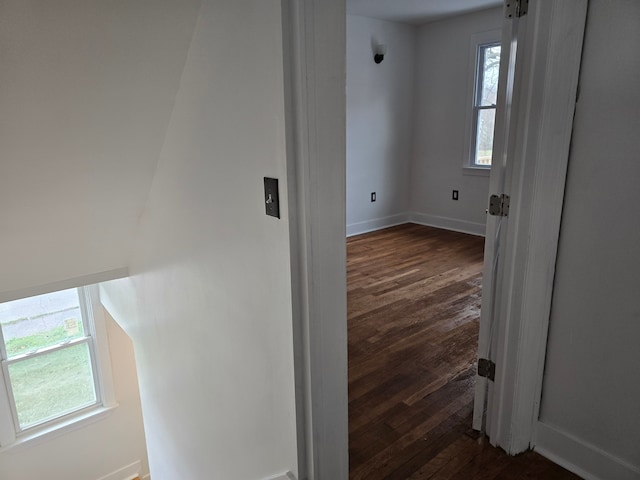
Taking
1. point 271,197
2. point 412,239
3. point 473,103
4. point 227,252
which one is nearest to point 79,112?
point 227,252

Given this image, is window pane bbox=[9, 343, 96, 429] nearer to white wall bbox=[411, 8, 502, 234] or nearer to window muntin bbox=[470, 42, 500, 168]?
white wall bbox=[411, 8, 502, 234]

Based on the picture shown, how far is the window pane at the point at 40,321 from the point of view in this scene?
4305mm

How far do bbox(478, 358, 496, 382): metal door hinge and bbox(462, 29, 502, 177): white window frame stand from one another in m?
3.39

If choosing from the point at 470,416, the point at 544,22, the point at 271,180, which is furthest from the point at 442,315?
the point at 271,180

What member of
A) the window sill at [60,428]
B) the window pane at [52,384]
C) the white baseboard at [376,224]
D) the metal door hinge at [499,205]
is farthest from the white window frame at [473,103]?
the window sill at [60,428]

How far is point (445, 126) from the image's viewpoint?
5.25 meters

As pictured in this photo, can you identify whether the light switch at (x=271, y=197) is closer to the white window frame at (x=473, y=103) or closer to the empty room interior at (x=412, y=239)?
the empty room interior at (x=412, y=239)

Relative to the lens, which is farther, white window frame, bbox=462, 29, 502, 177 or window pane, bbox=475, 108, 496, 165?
window pane, bbox=475, 108, 496, 165

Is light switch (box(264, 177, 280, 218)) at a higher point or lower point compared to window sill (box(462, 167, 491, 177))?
higher

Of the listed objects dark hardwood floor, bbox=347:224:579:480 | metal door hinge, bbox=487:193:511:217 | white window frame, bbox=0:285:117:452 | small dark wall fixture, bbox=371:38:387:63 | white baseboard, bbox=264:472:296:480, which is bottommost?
white window frame, bbox=0:285:117:452

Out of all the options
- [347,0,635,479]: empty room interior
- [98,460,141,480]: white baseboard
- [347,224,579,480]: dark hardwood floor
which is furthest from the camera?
[98,460,141,480]: white baseboard

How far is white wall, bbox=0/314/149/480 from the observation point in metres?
4.41

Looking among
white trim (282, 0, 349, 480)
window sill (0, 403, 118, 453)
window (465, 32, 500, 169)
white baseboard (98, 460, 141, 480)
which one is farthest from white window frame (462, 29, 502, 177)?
white baseboard (98, 460, 141, 480)

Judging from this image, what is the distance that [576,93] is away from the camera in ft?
5.11
